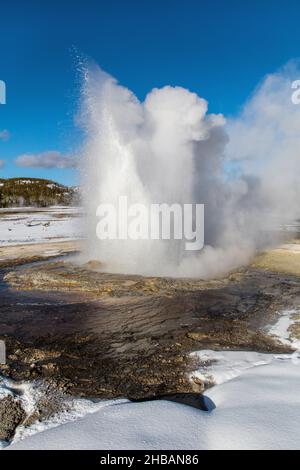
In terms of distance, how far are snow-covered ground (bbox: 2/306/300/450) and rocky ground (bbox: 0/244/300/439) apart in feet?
1.57

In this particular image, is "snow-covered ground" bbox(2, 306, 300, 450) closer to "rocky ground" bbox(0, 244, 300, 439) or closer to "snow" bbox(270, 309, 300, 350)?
"rocky ground" bbox(0, 244, 300, 439)

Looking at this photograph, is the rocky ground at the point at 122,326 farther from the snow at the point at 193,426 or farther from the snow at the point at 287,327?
the snow at the point at 193,426

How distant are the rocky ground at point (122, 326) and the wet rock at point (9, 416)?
0.01 metres

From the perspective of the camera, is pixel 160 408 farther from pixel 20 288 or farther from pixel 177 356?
pixel 20 288

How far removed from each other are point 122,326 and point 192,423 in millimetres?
4339

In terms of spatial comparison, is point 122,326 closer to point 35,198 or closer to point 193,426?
point 193,426

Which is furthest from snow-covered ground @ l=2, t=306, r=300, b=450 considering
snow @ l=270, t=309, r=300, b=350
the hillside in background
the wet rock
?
the hillside in background

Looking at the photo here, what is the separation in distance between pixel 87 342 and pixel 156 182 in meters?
9.82

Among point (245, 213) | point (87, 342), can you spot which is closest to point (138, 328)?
point (87, 342)

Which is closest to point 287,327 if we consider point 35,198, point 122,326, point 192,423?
point 122,326

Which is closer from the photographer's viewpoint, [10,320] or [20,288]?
[10,320]

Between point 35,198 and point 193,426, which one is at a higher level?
point 35,198

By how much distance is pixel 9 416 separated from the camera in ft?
15.3
